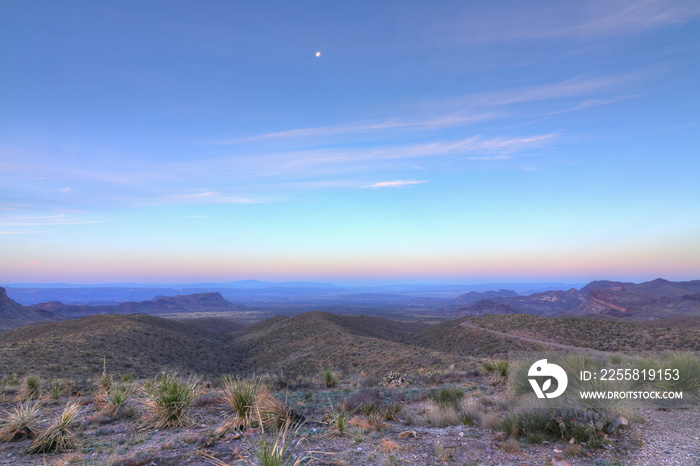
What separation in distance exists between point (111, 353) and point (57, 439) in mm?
25525

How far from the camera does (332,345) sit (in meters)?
36.5

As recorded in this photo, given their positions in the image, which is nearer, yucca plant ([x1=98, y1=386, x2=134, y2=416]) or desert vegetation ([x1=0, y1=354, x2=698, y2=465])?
desert vegetation ([x1=0, y1=354, x2=698, y2=465])

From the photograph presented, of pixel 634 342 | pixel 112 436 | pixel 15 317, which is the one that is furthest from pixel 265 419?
pixel 15 317

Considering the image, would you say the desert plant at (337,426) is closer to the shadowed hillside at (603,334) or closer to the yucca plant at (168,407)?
the yucca plant at (168,407)

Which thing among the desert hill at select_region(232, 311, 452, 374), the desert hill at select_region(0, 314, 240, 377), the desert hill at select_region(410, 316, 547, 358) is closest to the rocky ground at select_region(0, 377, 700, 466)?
the desert hill at select_region(232, 311, 452, 374)

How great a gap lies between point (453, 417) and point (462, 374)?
8.50 metres

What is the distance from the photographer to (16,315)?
104 metres

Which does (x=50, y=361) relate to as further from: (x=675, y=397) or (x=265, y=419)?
(x=675, y=397)

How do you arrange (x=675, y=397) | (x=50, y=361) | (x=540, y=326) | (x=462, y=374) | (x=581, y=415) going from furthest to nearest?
(x=540, y=326) → (x=50, y=361) → (x=462, y=374) → (x=675, y=397) → (x=581, y=415)

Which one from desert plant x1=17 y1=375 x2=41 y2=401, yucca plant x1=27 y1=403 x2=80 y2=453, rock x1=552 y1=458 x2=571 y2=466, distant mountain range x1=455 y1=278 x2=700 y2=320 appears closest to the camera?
rock x1=552 y1=458 x2=571 y2=466

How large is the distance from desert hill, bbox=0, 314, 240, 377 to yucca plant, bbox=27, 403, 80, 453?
1633 centimetres

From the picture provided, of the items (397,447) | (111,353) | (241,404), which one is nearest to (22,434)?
(241,404)

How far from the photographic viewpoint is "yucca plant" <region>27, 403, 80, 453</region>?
6773mm

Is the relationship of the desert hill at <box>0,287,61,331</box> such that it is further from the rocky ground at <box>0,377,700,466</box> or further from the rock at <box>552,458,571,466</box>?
the rock at <box>552,458,571,466</box>
